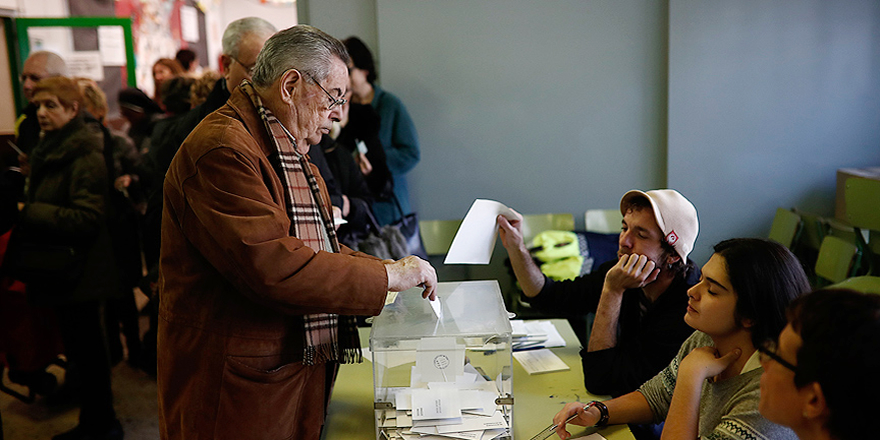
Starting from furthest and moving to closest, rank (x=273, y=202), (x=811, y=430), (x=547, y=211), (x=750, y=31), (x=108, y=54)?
(x=108, y=54) < (x=547, y=211) < (x=750, y=31) < (x=273, y=202) < (x=811, y=430)

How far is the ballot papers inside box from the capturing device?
154 centimetres

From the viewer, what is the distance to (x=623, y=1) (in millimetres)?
4277

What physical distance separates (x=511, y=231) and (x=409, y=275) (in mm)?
784

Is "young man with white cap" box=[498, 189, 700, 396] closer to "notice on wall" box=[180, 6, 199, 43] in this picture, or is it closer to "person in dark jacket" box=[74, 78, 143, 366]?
"person in dark jacket" box=[74, 78, 143, 366]

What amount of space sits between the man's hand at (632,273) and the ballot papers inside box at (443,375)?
0.40 m

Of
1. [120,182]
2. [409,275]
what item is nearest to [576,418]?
[409,275]

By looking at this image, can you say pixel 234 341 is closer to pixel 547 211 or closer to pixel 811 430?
pixel 811 430

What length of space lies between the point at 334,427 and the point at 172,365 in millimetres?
429

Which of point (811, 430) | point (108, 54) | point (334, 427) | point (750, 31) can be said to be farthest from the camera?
point (108, 54)

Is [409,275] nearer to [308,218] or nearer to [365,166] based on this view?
[308,218]

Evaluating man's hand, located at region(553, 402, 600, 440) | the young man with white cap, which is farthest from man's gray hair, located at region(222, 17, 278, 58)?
man's hand, located at region(553, 402, 600, 440)

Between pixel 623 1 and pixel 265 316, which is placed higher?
pixel 623 1

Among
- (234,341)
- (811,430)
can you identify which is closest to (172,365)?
(234,341)

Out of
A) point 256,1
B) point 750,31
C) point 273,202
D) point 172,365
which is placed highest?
point 256,1
